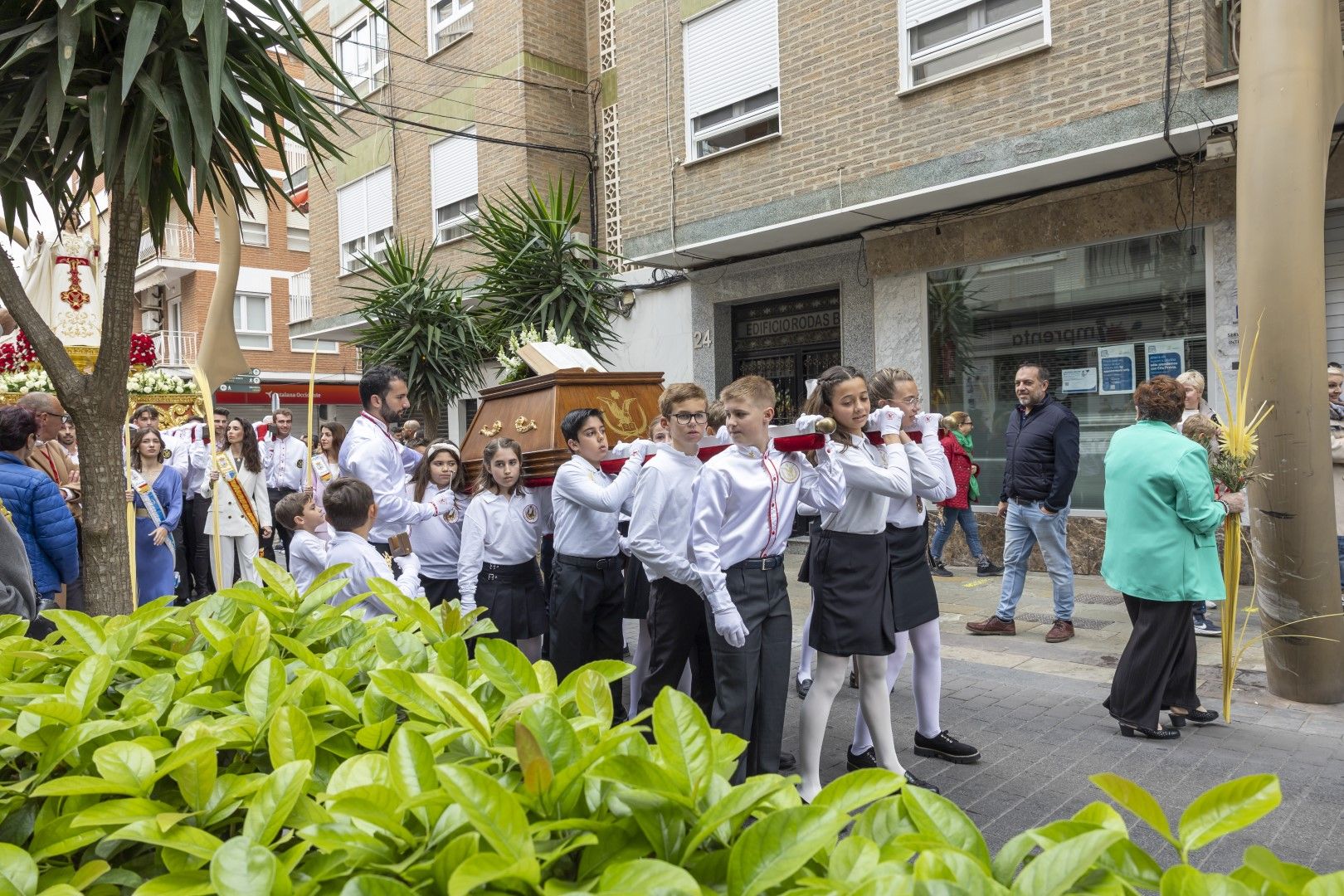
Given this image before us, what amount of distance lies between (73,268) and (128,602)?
259 inches

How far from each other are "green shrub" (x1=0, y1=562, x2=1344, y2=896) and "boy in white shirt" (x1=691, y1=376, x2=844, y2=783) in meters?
2.13

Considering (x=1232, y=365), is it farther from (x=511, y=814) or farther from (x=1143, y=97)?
(x=511, y=814)

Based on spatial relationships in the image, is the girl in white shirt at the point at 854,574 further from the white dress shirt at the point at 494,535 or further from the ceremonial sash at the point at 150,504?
the ceremonial sash at the point at 150,504

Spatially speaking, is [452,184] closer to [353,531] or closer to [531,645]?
[531,645]

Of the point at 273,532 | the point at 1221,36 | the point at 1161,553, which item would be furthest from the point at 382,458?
the point at 1221,36

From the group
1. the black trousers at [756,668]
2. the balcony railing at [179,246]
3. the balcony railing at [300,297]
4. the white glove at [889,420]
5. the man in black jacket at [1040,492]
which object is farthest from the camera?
the balcony railing at [179,246]

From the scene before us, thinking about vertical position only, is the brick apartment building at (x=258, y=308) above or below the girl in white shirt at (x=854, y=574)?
above

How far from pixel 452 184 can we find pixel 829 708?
14995 mm

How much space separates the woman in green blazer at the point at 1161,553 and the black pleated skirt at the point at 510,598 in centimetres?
327

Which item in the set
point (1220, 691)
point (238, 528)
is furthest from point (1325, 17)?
point (238, 528)

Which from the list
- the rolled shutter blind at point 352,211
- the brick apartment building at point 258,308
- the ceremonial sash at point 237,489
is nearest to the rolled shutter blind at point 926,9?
the ceremonial sash at point 237,489

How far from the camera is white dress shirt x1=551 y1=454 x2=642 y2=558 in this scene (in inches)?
205

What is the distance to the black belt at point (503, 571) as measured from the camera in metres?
5.74

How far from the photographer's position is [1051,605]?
350 inches
